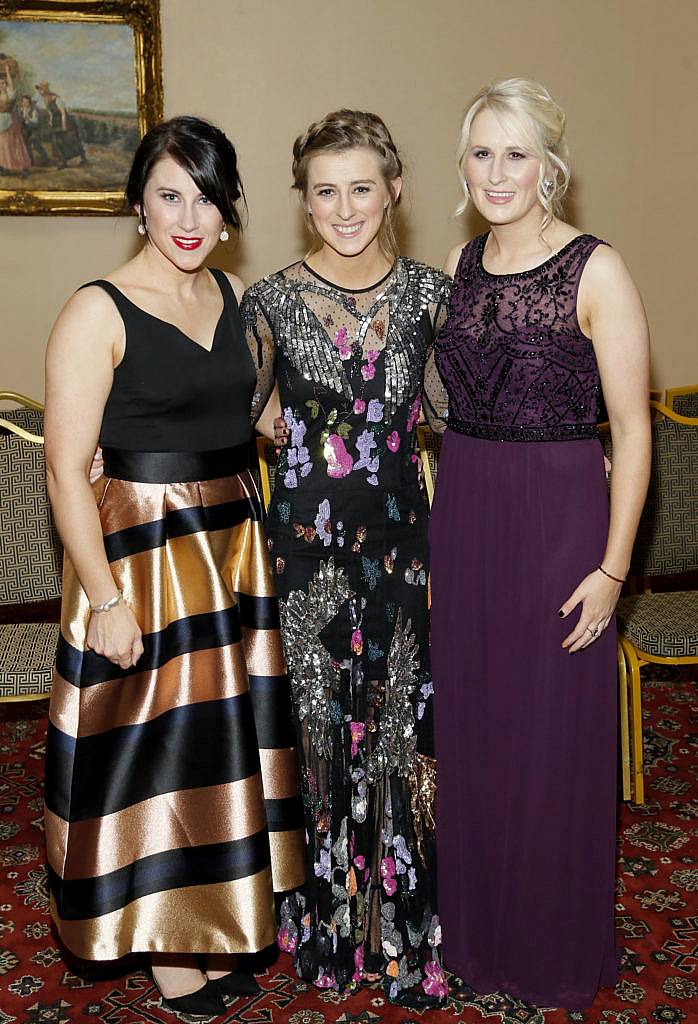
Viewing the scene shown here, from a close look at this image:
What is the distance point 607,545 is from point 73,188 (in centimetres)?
304

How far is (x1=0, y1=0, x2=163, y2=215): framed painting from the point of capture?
160 inches

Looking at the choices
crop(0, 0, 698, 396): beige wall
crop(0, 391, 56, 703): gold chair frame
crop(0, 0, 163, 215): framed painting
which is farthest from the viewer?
crop(0, 0, 698, 396): beige wall

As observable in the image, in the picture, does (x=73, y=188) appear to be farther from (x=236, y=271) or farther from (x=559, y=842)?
(x=559, y=842)

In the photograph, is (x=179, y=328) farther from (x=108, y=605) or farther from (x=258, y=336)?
(x=108, y=605)

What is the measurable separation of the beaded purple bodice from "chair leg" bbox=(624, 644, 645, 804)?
126 centimetres

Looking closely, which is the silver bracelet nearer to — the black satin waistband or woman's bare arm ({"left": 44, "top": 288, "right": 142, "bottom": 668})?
woman's bare arm ({"left": 44, "top": 288, "right": 142, "bottom": 668})

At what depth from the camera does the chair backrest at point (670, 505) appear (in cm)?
339

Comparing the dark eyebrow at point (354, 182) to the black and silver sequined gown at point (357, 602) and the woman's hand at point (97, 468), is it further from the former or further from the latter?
the woman's hand at point (97, 468)

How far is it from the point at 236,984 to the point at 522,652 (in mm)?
993

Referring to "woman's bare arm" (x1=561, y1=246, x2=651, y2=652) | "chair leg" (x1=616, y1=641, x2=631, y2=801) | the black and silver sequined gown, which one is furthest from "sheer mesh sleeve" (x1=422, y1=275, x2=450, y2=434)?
"chair leg" (x1=616, y1=641, x2=631, y2=801)

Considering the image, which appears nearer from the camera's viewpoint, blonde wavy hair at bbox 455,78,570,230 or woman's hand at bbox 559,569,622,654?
blonde wavy hair at bbox 455,78,570,230

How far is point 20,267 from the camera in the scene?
430 centimetres

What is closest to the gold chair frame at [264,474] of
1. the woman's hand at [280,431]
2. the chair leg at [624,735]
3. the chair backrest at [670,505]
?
the woman's hand at [280,431]

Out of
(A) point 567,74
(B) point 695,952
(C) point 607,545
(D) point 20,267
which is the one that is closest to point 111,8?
(D) point 20,267
